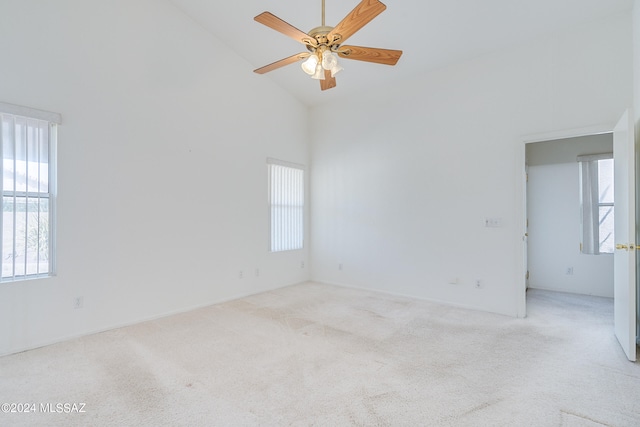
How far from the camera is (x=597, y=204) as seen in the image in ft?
15.4

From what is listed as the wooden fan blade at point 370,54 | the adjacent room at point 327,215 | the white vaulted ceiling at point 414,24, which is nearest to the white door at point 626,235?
the adjacent room at point 327,215

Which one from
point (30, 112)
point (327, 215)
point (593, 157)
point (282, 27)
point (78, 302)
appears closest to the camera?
point (282, 27)

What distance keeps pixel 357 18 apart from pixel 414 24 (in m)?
1.87

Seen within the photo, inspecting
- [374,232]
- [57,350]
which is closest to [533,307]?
[374,232]

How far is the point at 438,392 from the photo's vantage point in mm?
2127

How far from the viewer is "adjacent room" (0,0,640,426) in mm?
2229

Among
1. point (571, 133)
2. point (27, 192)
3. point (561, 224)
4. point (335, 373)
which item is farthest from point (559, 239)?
point (27, 192)

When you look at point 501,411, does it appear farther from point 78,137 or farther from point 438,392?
point 78,137

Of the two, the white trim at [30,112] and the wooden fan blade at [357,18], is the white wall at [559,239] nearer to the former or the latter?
the wooden fan blade at [357,18]

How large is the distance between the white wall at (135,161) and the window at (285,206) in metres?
0.28

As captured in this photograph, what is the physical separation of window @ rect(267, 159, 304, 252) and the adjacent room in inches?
2.0

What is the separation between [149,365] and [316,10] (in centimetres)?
394

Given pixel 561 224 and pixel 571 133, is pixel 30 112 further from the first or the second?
pixel 561 224

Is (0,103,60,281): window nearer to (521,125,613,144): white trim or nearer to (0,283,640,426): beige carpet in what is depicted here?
(0,283,640,426): beige carpet
